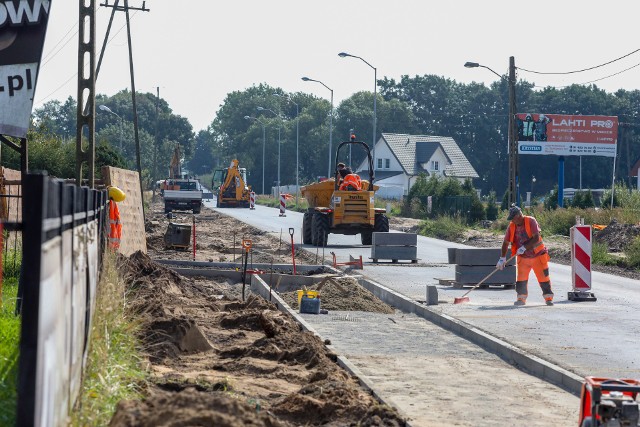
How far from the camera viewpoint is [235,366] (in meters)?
11.0

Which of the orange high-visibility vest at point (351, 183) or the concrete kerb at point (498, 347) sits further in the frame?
the orange high-visibility vest at point (351, 183)

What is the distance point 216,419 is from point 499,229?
41303mm

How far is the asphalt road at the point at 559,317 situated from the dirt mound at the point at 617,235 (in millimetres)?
8666

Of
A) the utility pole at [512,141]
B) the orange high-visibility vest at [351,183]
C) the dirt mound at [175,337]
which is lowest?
the dirt mound at [175,337]

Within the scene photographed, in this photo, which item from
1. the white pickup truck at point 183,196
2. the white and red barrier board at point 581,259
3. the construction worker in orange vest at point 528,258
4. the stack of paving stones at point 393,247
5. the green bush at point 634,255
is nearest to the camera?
the construction worker in orange vest at point 528,258

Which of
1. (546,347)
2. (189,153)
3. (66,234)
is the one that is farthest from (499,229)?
(189,153)

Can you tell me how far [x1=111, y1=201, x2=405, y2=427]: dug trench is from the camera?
21.7 feet

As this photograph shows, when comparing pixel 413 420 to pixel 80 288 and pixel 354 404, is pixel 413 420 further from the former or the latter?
pixel 80 288

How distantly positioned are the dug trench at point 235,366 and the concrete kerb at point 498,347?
0.62 m

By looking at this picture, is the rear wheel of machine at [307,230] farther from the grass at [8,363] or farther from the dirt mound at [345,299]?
the grass at [8,363]

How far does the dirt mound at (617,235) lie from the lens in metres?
35.2

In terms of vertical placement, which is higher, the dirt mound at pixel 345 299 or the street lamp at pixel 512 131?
the street lamp at pixel 512 131

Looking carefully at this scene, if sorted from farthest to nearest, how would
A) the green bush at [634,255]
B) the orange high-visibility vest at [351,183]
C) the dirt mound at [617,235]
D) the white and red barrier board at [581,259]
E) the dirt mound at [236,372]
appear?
1. the dirt mound at [617,235]
2. the orange high-visibility vest at [351,183]
3. the green bush at [634,255]
4. the white and red barrier board at [581,259]
5. the dirt mound at [236,372]

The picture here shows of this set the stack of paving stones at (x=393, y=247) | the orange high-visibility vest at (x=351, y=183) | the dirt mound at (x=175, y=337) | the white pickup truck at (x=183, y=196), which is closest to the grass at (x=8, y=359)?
the dirt mound at (x=175, y=337)
